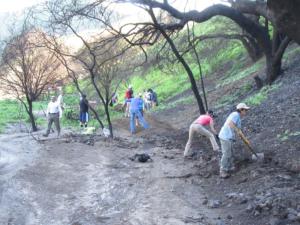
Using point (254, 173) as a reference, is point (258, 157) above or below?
above

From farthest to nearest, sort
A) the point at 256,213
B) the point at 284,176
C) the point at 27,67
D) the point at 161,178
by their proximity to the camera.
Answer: the point at 27,67
the point at 161,178
the point at 284,176
the point at 256,213

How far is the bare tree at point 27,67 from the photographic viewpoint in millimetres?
27219

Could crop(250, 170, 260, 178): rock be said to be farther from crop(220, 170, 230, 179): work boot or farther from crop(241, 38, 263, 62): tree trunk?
crop(241, 38, 263, 62): tree trunk

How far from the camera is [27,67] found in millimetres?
28703

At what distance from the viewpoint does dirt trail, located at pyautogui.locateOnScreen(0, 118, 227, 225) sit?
10.3 meters

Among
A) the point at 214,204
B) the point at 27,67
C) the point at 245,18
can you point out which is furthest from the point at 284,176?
the point at 27,67

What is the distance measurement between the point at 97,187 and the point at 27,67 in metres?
17.3

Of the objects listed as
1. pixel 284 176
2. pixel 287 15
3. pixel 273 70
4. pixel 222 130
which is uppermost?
pixel 273 70

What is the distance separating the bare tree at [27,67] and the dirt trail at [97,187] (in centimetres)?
940

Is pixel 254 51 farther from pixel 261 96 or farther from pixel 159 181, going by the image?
pixel 159 181

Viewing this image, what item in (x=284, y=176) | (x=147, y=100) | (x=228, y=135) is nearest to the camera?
(x=284, y=176)

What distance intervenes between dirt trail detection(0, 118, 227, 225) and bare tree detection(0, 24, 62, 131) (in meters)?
9.40

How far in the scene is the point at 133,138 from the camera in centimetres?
2191

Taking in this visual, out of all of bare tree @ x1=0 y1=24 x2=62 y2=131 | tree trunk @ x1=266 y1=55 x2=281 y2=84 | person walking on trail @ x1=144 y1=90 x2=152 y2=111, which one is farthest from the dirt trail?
person walking on trail @ x1=144 y1=90 x2=152 y2=111
